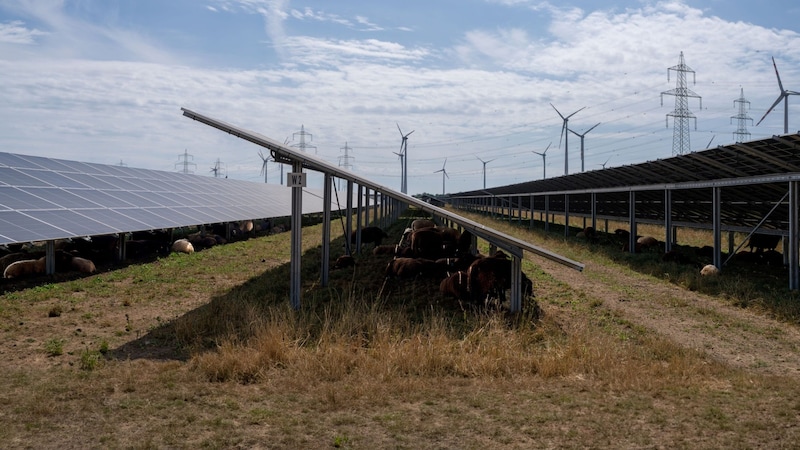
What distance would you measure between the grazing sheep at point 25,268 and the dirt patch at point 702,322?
1580cm

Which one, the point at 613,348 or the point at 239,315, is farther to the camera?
the point at 239,315

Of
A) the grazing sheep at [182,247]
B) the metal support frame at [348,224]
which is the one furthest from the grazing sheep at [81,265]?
the metal support frame at [348,224]

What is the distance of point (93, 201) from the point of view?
23562 mm

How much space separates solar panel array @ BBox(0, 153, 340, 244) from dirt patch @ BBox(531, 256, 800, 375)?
13.2m

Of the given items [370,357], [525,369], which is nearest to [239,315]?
[370,357]

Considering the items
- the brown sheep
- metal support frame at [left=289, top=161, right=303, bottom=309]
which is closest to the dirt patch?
the brown sheep

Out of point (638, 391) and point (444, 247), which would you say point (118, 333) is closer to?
point (638, 391)

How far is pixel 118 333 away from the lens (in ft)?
38.6

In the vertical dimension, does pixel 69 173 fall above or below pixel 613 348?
above

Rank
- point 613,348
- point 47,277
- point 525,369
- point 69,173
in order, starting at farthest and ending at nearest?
point 69,173 → point 47,277 → point 613,348 → point 525,369

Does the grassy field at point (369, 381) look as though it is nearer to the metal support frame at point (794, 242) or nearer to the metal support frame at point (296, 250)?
the metal support frame at point (296, 250)

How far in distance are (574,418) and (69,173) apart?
85.7ft

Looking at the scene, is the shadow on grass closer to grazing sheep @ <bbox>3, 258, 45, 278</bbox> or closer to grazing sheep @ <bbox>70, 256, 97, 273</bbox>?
grazing sheep @ <bbox>70, 256, 97, 273</bbox>

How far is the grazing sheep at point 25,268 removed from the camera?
17656 millimetres
